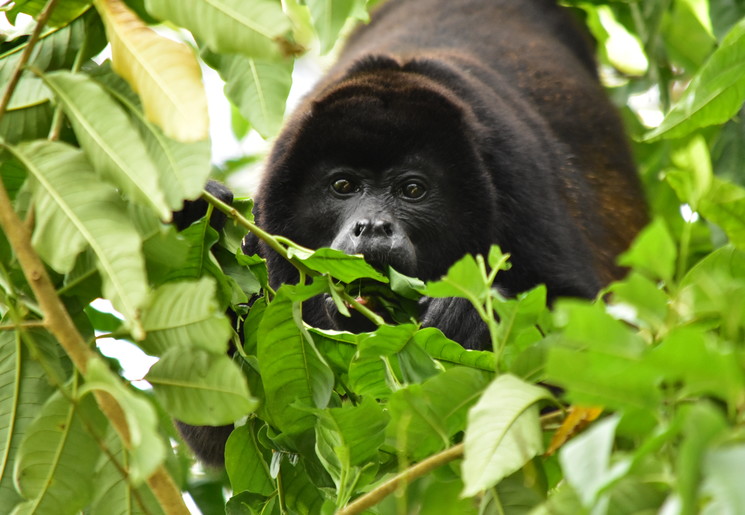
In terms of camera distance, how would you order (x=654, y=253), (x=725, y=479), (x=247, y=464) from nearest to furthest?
(x=725, y=479) < (x=654, y=253) < (x=247, y=464)

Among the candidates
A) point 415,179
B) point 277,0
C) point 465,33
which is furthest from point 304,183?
point 277,0

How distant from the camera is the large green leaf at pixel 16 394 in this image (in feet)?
6.18

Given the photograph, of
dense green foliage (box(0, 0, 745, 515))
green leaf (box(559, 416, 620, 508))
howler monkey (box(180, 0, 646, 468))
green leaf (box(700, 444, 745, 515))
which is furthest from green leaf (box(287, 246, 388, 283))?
howler monkey (box(180, 0, 646, 468))

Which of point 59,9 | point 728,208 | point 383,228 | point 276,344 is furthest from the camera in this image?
point 383,228

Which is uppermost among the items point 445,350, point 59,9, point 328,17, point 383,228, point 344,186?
point 328,17

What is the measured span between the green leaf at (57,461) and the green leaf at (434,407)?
0.49m

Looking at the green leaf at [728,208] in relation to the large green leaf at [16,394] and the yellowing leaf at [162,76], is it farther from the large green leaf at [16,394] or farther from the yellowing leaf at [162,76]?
the large green leaf at [16,394]

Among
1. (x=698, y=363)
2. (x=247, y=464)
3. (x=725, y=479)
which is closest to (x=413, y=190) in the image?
(x=247, y=464)

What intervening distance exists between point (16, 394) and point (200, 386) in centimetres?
45

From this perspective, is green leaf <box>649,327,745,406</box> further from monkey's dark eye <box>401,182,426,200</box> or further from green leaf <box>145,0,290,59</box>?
monkey's dark eye <box>401,182,426,200</box>

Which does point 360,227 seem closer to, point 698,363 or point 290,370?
point 290,370

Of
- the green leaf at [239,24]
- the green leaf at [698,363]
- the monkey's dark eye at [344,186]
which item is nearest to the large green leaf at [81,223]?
the green leaf at [239,24]

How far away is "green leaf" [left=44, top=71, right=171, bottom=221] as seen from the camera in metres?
1.52

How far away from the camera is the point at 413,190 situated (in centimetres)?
395
